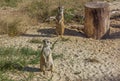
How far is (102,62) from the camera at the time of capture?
25.0 ft

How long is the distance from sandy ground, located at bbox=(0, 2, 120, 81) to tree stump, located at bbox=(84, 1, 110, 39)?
0.67 ft

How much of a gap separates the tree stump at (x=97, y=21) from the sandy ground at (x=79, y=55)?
0.67 ft

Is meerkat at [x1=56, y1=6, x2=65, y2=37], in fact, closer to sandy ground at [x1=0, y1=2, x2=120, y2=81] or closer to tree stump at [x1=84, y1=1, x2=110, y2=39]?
sandy ground at [x1=0, y1=2, x2=120, y2=81]

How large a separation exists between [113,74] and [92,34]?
2212 mm

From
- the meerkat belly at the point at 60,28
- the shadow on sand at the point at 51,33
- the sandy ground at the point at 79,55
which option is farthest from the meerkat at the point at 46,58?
the shadow on sand at the point at 51,33

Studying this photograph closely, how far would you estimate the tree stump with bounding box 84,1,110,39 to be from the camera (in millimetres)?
9016

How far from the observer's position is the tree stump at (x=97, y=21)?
9016mm

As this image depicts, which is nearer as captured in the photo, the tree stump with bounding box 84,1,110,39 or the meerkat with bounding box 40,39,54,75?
the meerkat with bounding box 40,39,54,75

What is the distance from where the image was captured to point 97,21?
906 centimetres

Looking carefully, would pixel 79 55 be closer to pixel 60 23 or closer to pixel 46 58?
pixel 46 58

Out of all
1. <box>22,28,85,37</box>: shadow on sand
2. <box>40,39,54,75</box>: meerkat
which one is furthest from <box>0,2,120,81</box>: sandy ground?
<box>40,39,54,75</box>: meerkat

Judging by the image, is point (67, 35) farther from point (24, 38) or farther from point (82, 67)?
point (82, 67)

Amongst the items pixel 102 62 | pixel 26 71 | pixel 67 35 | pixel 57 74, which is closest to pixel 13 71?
pixel 26 71

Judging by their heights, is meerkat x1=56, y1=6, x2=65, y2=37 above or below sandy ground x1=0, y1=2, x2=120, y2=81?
above
